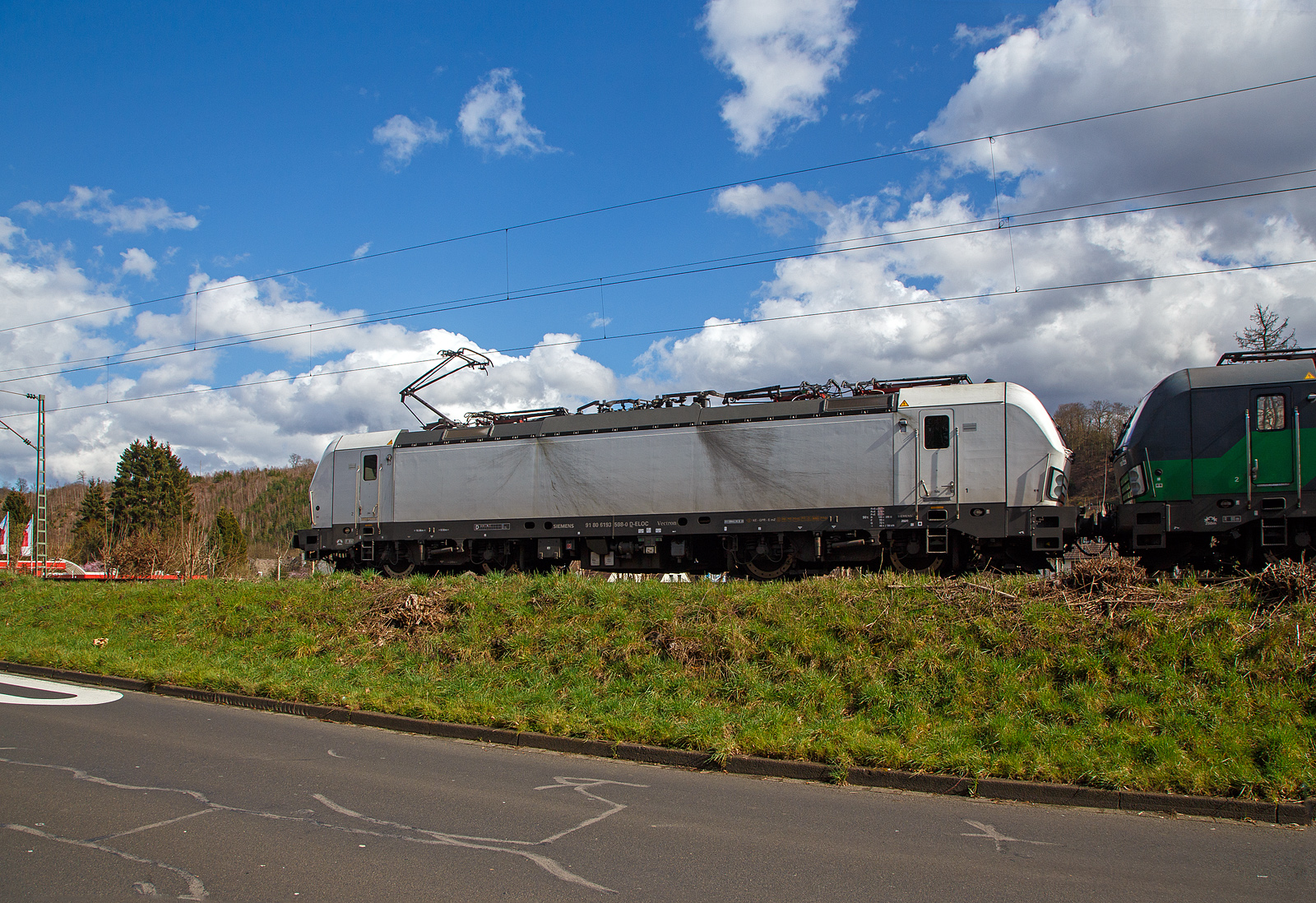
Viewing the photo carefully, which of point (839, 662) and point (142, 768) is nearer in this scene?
point (142, 768)

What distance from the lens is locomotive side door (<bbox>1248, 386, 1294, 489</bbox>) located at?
12.0m

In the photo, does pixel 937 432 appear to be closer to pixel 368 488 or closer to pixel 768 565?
pixel 768 565

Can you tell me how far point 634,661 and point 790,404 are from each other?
6.92m

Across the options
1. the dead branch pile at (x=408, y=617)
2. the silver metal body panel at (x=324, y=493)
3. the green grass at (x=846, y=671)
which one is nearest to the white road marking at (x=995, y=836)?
the green grass at (x=846, y=671)

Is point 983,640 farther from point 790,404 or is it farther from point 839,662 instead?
point 790,404

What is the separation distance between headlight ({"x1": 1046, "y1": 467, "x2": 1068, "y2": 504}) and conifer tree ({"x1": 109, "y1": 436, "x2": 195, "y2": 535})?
70957 millimetres

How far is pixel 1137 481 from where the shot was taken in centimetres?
1316

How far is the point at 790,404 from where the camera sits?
15523mm

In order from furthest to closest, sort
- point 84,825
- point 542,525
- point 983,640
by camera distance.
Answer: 1. point 542,525
2. point 983,640
3. point 84,825

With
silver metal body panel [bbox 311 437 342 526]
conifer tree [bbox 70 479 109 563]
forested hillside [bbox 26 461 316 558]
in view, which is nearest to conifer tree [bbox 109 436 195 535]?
conifer tree [bbox 70 479 109 563]

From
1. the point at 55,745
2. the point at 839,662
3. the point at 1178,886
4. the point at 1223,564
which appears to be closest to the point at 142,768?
the point at 55,745

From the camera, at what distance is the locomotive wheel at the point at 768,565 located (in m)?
15.5

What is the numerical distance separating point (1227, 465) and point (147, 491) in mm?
78871

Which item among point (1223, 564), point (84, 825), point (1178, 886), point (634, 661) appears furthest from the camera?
point (1223, 564)
